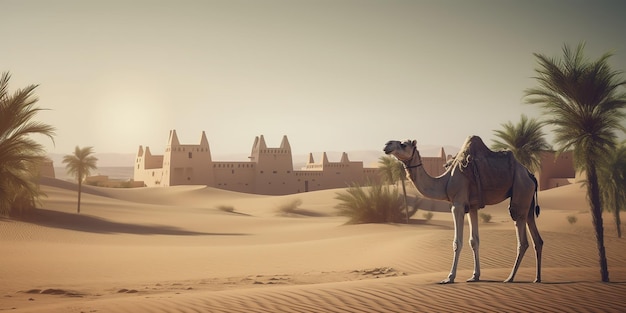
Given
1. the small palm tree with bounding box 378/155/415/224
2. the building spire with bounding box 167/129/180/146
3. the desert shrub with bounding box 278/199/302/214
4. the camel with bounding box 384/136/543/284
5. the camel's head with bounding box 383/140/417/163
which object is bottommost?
the desert shrub with bounding box 278/199/302/214

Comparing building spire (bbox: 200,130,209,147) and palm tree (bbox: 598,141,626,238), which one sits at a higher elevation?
building spire (bbox: 200,130,209,147)

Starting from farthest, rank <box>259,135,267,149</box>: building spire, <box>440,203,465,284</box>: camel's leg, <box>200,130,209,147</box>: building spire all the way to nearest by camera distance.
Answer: <box>259,135,267,149</box>: building spire → <box>200,130,209,147</box>: building spire → <box>440,203,465,284</box>: camel's leg

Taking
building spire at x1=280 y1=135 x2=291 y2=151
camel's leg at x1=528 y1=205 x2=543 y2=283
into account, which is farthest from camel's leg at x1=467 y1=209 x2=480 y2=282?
building spire at x1=280 y1=135 x2=291 y2=151

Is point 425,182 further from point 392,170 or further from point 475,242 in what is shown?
point 392,170

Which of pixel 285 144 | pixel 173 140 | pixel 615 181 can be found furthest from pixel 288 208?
pixel 615 181

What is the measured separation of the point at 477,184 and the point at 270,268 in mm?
7306

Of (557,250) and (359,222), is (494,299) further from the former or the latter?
(359,222)

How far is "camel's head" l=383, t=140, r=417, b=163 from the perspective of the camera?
10.2 metres

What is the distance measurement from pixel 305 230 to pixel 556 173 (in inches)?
1377

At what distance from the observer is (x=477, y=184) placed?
10312 mm

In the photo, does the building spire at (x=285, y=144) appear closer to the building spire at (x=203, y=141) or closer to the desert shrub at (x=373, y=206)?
the building spire at (x=203, y=141)

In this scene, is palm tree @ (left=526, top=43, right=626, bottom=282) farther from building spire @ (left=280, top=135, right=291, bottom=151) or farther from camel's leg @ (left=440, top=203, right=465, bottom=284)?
building spire @ (left=280, top=135, right=291, bottom=151)

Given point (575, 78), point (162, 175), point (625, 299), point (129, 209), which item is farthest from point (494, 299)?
point (162, 175)

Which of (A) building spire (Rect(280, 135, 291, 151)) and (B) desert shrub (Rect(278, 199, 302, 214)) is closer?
(B) desert shrub (Rect(278, 199, 302, 214))
